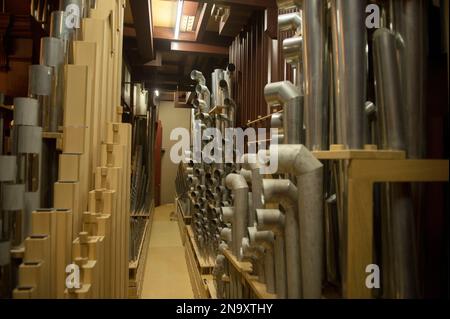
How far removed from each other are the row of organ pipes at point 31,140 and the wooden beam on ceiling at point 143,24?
1.42 m

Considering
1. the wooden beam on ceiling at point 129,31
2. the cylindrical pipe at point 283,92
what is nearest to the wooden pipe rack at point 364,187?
the cylindrical pipe at point 283,92

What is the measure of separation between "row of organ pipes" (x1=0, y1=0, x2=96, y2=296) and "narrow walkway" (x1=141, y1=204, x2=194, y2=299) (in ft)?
6.47

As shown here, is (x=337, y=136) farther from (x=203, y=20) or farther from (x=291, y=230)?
(x=203, y=20)

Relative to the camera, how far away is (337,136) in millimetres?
1132

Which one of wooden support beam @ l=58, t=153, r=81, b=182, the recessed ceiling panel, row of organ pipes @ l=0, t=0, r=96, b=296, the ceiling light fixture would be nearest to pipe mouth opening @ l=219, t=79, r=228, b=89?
the ceiling light fixture

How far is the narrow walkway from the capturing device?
10.6ft

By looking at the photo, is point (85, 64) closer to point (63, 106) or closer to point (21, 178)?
point (63, 106)

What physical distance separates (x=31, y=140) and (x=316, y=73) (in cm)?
121

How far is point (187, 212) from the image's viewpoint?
509 centimetres

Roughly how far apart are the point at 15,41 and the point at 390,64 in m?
2.90

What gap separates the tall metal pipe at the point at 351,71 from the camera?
105 cm


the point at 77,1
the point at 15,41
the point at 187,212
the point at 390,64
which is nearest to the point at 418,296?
the point at 390,64

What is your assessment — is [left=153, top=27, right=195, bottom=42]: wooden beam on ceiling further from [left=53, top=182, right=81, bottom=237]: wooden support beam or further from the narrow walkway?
[left=53, top=182, right=81, bottom=237]: wooden support beam

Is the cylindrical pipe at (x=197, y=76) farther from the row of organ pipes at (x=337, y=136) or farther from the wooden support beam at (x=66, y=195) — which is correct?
the wooden support beam at (x=66, y=195)
